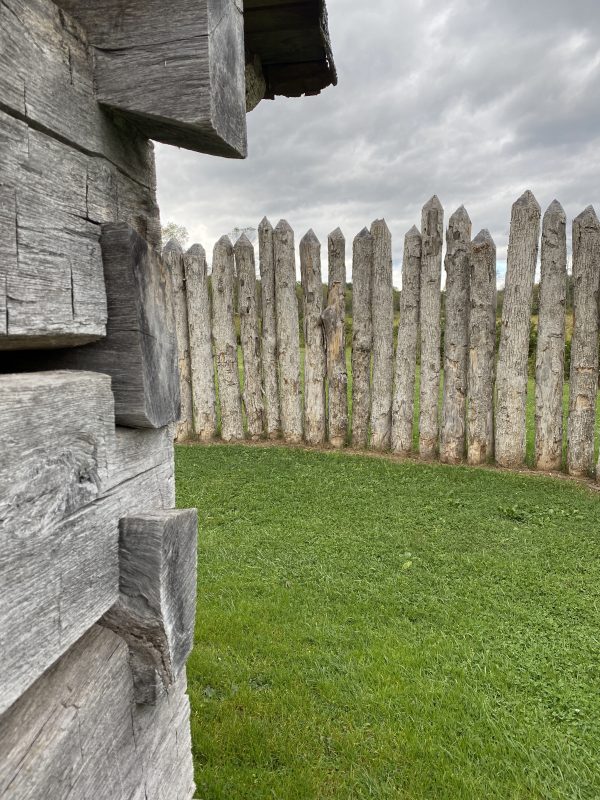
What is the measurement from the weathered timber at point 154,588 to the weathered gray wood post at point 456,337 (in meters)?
4.42

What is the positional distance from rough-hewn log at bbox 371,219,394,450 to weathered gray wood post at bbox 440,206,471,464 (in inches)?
22.4

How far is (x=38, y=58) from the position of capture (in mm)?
987

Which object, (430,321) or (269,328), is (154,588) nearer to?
(430,321)

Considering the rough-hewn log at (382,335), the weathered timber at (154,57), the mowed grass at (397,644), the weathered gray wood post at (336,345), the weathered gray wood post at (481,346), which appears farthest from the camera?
the weathered gray wood post at (336,345)

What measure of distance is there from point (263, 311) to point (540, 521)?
3451 millimetres

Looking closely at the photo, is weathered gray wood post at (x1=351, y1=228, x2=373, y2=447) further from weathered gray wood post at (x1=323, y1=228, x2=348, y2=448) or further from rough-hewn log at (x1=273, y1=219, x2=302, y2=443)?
rough-hewn log at (x1=273, y1=219, x2=302, y2=443)

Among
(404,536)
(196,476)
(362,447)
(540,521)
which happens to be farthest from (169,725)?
(362,447)

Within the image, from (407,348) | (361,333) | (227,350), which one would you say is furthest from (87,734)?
(227,350)

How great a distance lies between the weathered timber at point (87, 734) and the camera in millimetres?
912

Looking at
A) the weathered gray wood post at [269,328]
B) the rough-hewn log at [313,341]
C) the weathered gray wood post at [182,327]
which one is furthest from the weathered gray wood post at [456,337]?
the weathered gray wood post at [182,327]

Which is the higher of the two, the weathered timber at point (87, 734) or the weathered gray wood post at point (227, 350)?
the weathered gray wood post at point (227, 350)

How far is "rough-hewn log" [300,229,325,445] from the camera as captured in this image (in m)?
5.89

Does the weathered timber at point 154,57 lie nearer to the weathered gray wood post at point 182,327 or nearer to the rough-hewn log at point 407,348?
the rough-hewn log at point 407,348

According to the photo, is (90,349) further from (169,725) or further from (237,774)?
(237,774)
